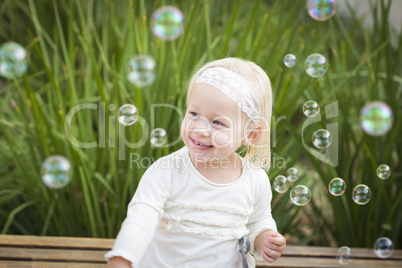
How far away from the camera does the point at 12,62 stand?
2.24m

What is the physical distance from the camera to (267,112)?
158 cm

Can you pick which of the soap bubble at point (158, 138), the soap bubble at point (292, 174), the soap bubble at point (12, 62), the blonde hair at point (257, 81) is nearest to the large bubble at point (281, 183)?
the soap bubble at point (292, 174)

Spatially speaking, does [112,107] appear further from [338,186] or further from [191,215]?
[338,186]

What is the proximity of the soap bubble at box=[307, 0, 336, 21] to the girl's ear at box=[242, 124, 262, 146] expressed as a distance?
877mm

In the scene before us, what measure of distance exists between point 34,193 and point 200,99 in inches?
39.6

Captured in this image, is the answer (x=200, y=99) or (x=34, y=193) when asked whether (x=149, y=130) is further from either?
(x=200, y=99)

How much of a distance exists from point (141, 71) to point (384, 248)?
3.97ft

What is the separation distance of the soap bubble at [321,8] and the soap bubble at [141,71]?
757 millimetres

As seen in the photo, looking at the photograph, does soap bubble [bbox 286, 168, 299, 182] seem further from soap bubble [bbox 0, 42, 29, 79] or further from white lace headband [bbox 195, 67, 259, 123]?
soap bubble [bbox 0, 42, 29, 79]

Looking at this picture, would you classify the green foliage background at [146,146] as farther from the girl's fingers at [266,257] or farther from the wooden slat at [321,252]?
the girl's fingers at [266,257]

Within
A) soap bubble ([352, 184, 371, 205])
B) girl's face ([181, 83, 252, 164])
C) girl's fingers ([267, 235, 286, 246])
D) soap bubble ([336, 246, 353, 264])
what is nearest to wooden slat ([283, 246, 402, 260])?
soap bubble ([336, 246, 353, 264])

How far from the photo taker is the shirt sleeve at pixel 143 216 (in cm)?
130

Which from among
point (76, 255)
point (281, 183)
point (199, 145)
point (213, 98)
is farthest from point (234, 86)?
point (76, 255)

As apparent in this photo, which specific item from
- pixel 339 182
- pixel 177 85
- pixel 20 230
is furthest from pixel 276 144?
pixel 20 230
